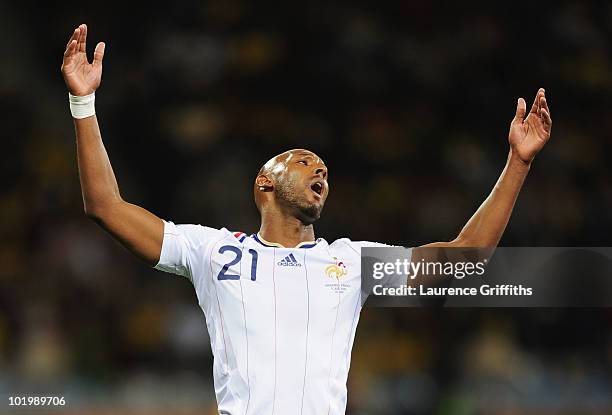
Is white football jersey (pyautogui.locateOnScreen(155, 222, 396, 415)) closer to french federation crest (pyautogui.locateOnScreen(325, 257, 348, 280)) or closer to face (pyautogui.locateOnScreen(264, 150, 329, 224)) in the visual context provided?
french federation crest (pyautogui.locateOnScreen(325, 257, 348, 280))

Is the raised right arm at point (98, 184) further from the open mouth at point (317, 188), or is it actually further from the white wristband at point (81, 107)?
the open mouth at point (317, 188)

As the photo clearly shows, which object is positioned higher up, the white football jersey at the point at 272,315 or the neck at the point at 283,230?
the neck at the point at 283,230

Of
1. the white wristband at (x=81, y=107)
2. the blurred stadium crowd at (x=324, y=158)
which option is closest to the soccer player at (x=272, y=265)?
the white wristband at (x=81, y=107)

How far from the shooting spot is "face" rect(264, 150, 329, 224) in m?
4.47

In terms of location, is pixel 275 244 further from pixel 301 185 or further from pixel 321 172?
pixel 321 172

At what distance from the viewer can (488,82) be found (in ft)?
38.8

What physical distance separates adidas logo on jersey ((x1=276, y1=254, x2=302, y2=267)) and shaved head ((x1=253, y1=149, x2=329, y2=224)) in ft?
0.79

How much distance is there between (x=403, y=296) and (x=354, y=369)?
350cm

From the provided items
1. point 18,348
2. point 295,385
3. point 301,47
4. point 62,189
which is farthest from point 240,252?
point 301,47

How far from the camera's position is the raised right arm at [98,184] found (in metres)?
4.00

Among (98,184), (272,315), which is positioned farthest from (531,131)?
(98,184)

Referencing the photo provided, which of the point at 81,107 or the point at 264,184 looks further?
the point at 264,184

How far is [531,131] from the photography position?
174 inches

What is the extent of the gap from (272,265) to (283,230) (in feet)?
0.84
